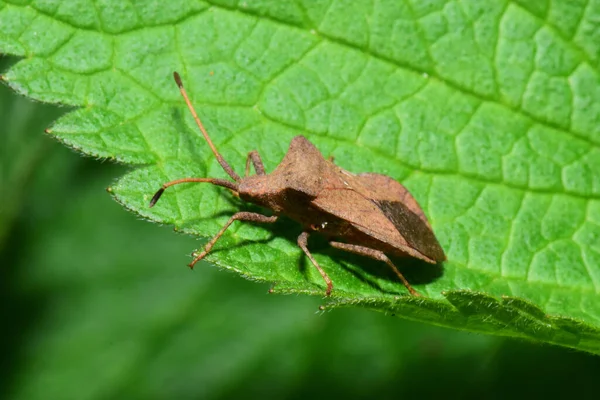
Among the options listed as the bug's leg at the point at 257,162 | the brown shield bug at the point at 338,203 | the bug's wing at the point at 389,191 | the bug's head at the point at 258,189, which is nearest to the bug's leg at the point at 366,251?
the brown shield bug at the point at 338,203

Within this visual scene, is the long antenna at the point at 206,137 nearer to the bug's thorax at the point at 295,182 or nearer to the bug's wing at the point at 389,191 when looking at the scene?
the bug's thorax at the point at 295,182

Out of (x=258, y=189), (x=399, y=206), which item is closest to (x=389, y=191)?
(x=399, y=206)

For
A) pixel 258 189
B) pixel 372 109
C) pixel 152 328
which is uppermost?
pixel 372 109

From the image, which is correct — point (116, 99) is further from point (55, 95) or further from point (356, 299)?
point (356, 299)

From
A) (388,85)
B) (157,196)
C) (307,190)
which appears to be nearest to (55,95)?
(157,196)

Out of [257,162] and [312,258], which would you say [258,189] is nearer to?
[257,162]

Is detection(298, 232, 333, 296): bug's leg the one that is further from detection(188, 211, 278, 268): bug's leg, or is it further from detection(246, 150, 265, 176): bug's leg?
detection(246, 150, 265, 176): bug's leg

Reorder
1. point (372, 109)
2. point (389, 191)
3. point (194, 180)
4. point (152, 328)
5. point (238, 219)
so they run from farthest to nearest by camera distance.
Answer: point (152, 328) → point (372, 109) → point (389, 191) → point (238, 219) → point (194, 180)
